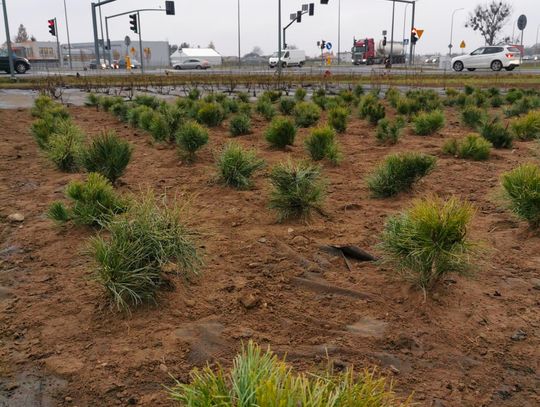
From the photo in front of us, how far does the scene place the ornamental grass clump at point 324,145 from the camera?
686cm

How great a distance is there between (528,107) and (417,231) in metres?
10.1

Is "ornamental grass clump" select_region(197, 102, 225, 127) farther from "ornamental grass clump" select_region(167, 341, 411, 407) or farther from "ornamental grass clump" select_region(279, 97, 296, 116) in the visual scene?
"ornamental grass clump" select_region(167, 341, 411, 407)

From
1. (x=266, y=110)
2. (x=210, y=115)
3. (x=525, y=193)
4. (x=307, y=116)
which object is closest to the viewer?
(x=525, y=193)

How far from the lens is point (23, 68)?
36.4 m

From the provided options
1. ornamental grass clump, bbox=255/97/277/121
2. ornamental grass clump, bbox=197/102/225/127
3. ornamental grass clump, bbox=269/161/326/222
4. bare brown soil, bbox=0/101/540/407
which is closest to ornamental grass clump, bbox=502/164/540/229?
bare brown soil, bbox=0/101/540/407

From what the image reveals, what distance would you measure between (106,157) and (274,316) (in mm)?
3366

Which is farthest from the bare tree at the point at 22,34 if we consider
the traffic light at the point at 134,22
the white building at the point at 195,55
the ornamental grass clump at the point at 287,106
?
the ornamental grass clump at the point at 287,106

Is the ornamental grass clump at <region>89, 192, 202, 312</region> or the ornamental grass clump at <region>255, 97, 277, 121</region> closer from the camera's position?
the ornamental grass clump at <region>89, 192, 202, 312</region>

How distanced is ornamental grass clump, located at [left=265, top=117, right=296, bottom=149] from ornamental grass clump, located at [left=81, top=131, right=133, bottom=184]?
2.63m

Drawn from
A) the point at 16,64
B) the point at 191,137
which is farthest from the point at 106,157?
the point at 16,64

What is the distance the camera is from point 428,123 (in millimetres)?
9148

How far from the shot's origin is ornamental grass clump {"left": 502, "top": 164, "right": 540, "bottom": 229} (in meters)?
4.18

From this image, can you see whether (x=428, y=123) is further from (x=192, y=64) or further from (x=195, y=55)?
(x=195, y=55)

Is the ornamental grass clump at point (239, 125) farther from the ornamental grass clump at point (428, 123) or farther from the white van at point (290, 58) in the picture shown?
the white van at point (290, 58)
